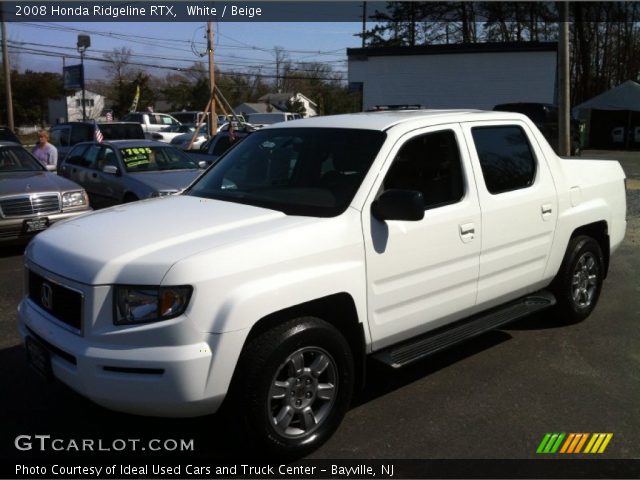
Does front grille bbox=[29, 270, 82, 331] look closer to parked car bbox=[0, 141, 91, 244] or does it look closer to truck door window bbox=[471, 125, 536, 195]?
truck door window bbox=[471, 125, 536, 195]

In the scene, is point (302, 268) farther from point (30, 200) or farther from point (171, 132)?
point (171, 132)

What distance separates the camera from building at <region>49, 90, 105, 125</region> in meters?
64.2

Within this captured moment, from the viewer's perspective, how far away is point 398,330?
388 cm

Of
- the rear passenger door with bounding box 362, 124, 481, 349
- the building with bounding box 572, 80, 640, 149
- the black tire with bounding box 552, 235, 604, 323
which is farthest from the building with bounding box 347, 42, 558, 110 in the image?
the rear passenger door with bounding box 362, 124, 481, 349

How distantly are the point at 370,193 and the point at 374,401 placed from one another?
4.60ft

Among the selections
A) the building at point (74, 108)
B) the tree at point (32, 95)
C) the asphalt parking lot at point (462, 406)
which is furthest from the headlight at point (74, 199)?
the tree at point (32, 95)

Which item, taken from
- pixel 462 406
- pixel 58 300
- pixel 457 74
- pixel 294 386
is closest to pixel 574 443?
pixel 462 406

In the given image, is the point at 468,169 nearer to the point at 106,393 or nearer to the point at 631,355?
the point at 631,355

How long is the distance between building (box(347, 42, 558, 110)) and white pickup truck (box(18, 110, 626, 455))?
2485cm

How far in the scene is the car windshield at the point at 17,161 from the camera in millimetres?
9570

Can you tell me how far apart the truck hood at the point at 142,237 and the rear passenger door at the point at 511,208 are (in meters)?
1.51

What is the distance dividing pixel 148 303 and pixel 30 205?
6328 mm

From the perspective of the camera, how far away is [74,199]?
8.96m

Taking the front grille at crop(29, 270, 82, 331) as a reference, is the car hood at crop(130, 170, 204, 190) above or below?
above
